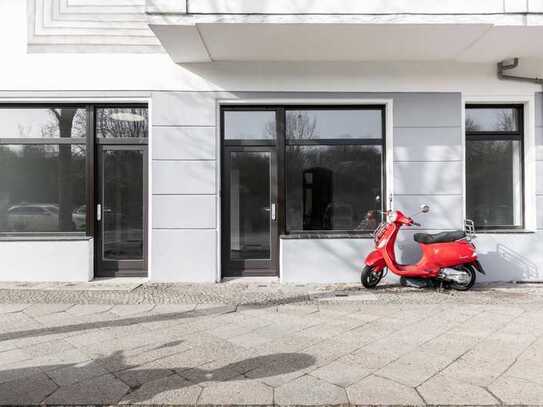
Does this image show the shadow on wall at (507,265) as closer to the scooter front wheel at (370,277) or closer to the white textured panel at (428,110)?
the scooter front wheel at (370,277)

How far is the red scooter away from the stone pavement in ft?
1.46

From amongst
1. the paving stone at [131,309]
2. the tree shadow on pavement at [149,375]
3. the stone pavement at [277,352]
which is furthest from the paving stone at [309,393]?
the paving stone at [131,309]

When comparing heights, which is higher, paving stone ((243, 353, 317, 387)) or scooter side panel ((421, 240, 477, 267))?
scooter side panel ((421, 240, 477, 267))

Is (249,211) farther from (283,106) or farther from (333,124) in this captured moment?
(333,124)

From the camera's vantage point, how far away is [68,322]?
13.7ft

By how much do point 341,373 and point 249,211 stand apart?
144 inches

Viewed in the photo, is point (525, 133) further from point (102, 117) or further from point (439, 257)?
point (102, 117)

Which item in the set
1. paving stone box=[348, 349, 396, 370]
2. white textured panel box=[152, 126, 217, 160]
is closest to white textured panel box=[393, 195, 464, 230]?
white textured panel box=[152, 126, 217, 160]

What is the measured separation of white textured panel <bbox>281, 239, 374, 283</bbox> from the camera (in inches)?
234

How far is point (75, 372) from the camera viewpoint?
300cm

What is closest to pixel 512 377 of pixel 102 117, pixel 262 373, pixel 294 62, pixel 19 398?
pixel 262 373

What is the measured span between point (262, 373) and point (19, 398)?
1.69 metres

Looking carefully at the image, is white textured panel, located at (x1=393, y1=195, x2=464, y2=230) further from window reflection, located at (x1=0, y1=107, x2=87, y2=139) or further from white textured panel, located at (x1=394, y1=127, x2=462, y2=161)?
window reflection, located at (x1=0, y1=107, x2=87, y2=139)

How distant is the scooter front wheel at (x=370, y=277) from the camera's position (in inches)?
221
